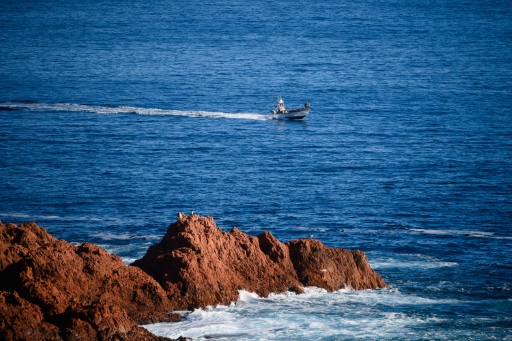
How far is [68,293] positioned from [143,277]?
3.54m

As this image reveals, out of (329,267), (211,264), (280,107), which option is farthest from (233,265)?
(280,107)

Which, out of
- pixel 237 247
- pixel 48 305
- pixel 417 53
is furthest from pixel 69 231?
pixel 417 53

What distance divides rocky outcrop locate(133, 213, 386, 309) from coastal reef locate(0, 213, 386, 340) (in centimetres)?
5

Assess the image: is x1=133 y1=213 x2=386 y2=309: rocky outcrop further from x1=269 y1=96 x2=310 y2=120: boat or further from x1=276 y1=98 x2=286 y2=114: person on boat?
x1=276 y1=98 x2=286 y2=114: person on boat

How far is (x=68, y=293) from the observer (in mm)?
37156

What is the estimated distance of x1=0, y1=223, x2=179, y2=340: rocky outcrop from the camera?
34.1 meters

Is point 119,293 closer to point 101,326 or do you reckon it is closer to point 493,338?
point 101,326

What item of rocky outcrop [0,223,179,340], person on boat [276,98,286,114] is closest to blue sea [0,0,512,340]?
person on boat [276,98,286,114]

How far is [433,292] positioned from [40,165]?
158ft

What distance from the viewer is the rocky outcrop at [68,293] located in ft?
112

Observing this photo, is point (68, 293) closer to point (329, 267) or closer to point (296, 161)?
point (329, 267)

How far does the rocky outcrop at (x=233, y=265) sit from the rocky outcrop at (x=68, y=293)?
1.55 meters

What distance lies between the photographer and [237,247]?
1689 inches

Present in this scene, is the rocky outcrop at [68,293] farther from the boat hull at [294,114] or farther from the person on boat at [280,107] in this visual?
the person on boat at [280,107]
